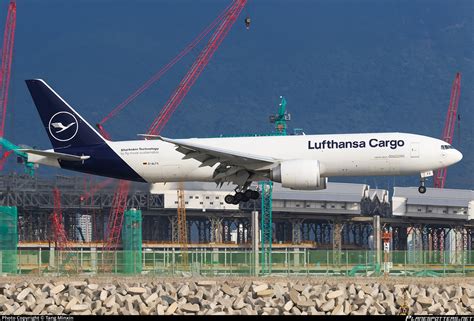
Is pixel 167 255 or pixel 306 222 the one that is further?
pixel 306 222

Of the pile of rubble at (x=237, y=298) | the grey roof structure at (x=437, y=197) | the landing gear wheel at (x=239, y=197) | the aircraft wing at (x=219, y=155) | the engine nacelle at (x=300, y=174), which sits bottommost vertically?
the pile of rubble at (x=237, y=298)

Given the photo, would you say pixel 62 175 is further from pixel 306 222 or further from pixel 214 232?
pixel 306 222

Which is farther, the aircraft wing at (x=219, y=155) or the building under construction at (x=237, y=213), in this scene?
the building under construction at (x=237, y=213)

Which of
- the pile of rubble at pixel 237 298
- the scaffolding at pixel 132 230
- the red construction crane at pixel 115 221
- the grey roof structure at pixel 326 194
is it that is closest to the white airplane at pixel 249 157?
the pile of rubble at pixel 237 298

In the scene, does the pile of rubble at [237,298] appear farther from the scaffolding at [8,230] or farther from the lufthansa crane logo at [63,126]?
the scaffolding at [8,230]

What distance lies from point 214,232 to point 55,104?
104 meters

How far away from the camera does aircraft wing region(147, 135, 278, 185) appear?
216 feet

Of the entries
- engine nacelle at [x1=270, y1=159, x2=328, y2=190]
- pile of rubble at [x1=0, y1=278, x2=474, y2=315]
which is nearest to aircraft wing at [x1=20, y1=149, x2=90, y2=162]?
engine nacelle at [x1=270, y1=159, x2=328, y2=190]

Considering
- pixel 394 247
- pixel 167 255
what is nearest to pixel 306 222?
pixel 394 247

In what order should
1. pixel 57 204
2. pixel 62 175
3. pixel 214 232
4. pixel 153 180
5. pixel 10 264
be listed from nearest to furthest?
pixel 10 264 → pixel 153 180 → pixel 62 175 → pixel 57 204 → pixel 214 232

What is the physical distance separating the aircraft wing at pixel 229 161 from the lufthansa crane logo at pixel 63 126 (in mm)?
8916

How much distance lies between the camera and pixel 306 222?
7338 inches

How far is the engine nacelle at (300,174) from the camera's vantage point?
6531cm

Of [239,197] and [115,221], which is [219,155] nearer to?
[239,197]
